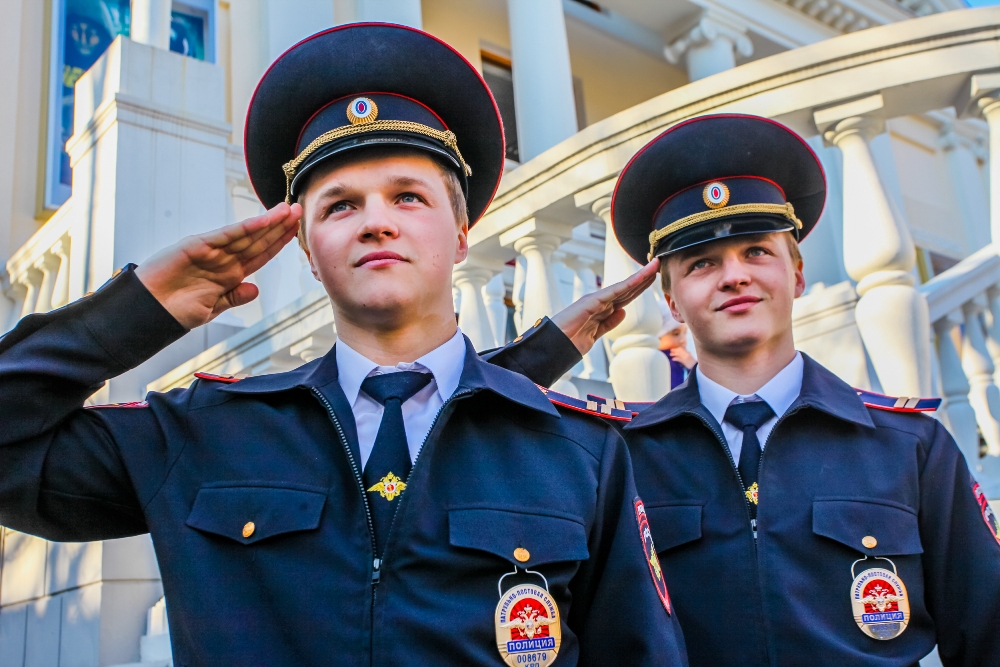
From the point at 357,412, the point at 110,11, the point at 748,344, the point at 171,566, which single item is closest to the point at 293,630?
the point at 171,566

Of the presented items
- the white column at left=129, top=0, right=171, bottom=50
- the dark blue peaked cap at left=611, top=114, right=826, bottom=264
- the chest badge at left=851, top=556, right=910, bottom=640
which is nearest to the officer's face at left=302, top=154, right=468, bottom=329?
the dark blue peaked cap at left=611, top=114, right=826, bottom=264

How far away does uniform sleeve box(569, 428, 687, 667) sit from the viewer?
1.71 meters

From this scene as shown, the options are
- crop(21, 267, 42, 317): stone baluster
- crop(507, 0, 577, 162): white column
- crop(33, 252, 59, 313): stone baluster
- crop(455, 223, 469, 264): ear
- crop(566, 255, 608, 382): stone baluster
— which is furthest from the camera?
crop(507, 0, 577, 162): white column

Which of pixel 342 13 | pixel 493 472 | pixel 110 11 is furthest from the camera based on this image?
pixel 110 11

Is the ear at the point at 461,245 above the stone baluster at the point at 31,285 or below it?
below

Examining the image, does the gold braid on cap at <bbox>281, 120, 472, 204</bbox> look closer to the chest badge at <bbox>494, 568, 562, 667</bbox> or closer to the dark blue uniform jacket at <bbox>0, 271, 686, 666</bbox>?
the dark blue uniform jacket at <bbox>0, 271, 686, 666</bbox>

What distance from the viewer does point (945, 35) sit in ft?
12.0

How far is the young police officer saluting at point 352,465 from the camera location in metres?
1.60

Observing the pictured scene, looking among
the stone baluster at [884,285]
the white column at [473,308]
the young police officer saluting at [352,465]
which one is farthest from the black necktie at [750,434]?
the white column at [473,308]

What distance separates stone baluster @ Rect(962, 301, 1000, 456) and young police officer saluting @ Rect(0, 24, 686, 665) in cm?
310

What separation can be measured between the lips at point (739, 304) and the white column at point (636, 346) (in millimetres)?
1434

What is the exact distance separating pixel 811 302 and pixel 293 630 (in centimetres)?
294

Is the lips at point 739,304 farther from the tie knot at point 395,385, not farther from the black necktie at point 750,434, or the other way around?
the tie knot at point 395,385

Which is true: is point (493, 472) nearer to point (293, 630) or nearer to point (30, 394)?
point (293, 630)
